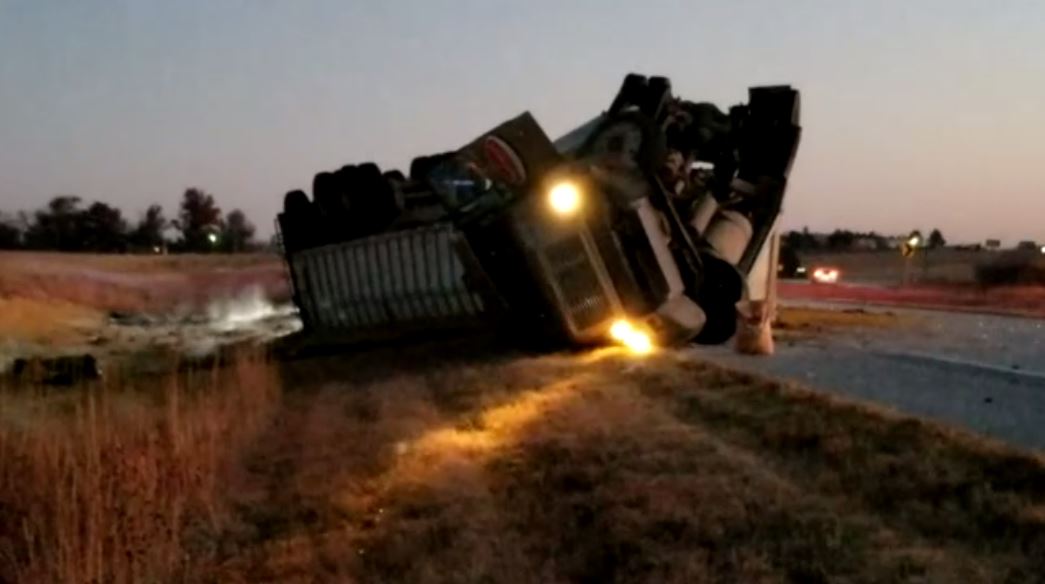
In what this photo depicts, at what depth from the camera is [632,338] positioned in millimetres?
16047

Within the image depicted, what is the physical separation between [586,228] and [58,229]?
382 ft

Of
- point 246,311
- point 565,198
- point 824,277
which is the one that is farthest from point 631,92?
point 824,277

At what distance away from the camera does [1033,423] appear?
34.0ft

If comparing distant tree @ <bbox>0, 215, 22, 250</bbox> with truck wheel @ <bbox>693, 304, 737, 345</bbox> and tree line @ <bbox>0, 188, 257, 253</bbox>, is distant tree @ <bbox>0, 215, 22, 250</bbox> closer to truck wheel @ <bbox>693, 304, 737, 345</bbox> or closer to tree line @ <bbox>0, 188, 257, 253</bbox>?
tree line @ <bbox>0, 188, 257, 253</bbox>

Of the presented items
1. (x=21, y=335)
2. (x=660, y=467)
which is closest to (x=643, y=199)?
(x=660, y=467)

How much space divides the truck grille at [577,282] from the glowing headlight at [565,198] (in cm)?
31

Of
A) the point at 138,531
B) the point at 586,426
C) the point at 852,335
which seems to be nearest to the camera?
the point at 138,531

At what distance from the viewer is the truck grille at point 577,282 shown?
1504 cm

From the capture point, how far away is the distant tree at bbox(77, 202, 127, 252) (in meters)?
120

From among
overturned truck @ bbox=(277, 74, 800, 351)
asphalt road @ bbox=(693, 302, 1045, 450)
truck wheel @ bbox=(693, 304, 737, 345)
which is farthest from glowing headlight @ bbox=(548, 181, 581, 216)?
truck wheel @ bbox=(693, 304, 737, 345)

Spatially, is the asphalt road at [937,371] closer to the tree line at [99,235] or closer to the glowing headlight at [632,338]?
the glowing headlight at [632,338]

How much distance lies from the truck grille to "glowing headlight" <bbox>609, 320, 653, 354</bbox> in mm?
498

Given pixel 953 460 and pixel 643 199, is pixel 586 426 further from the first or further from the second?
pixel 643 199

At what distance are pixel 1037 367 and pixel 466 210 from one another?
703cm
